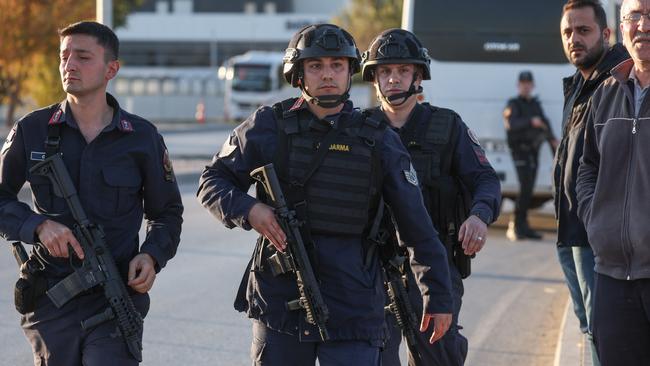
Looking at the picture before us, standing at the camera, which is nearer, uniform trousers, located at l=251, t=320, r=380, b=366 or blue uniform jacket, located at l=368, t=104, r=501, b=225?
uniform trousers, located at l=251, t=320, r=380, b=366

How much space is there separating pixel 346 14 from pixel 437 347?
58.5 m

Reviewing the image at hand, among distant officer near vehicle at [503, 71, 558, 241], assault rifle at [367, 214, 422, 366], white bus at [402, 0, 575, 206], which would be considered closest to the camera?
assault rifle at [367, 214, 422, 366]

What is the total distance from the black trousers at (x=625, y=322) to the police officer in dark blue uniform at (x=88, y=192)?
1629mm

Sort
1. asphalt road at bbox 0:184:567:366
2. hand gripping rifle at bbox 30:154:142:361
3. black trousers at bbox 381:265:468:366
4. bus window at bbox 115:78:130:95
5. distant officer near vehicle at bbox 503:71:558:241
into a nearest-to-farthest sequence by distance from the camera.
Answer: hand gripping rifle at bbox 30:154:142:361, black trousers at bbox 381:265:468:366, asphalt road at bbox 0:184:567:366, distant officer near vehicle at bbox 503:71:558:241, bus window at bbox 115:78:130:95

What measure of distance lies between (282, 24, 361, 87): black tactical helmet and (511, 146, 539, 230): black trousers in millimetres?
9976

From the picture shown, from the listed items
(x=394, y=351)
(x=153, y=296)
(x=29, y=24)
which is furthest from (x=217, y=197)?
(x=29, y=24)

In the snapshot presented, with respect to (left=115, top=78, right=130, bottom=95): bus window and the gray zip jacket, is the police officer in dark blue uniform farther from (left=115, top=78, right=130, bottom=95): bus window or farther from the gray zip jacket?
(left=115, top=78, right=130, bottom=95): bus window

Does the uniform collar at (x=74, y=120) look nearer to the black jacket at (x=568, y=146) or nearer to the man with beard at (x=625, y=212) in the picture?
the man with beard at (x=625, y=212)

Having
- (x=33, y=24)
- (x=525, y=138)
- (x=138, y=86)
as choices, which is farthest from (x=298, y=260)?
(x=138, y=86)

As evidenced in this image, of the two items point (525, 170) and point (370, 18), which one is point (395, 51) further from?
point (370, 18)

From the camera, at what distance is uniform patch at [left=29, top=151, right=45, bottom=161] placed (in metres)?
4.30

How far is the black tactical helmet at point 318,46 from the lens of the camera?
14.2 feet

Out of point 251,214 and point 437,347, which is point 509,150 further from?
point 251,214

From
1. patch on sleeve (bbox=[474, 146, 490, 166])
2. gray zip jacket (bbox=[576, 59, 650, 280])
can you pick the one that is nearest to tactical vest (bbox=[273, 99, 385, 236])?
gray zip jacket (bbox=[576, 59, 650, 280])
